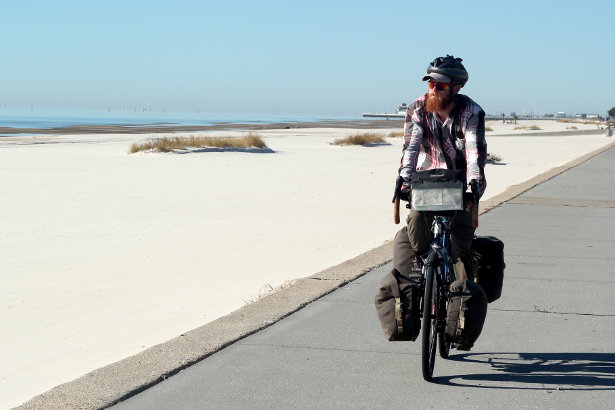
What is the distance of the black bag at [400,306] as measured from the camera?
5.67 metres

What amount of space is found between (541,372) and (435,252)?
3.46 feet

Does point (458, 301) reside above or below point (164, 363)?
above

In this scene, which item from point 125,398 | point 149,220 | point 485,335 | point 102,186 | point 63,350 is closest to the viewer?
point 125,398

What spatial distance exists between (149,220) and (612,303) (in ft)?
29.6

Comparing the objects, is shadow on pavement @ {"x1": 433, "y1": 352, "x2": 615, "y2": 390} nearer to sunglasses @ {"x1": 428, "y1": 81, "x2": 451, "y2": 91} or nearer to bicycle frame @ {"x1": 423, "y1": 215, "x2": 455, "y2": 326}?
bicycle frame @ {"x1": 423, "y1": 215, "x2": 455, "y2": 326}

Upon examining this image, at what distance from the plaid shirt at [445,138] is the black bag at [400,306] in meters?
0.60

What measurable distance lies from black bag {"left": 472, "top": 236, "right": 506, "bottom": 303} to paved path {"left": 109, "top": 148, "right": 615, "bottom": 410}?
460 millimetres

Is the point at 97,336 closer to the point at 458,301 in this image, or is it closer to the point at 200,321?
the point at 200,321

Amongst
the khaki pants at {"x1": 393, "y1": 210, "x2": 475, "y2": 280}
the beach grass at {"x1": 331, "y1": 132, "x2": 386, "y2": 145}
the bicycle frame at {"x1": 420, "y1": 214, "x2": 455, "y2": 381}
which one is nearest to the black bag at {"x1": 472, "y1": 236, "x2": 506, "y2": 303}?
the khaki pants at {"x1": 393, "y1": 210, "x2": 475, "y2": 280}

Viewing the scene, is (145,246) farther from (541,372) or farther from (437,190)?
(437,190)

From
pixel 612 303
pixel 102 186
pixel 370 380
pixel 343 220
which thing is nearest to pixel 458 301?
pixel 370 380

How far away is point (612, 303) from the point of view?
8.25 metres

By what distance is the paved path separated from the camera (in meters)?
5.36

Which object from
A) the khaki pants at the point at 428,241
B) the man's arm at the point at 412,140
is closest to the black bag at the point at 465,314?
the khaki pants at the point at 428,241
